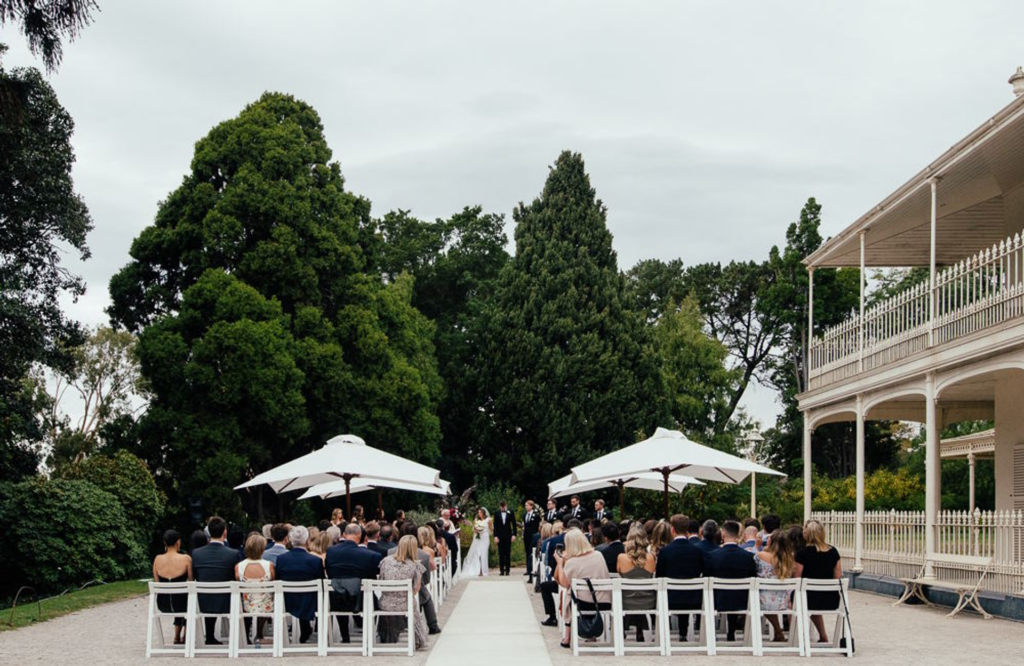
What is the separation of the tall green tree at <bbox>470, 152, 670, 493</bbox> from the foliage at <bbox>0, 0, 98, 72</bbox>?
33.5 metres

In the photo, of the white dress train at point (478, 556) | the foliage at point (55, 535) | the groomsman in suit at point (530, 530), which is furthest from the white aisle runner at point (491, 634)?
the foliage at point (55, 535)

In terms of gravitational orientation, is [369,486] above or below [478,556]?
above

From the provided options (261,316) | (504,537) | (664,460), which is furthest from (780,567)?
(261,316)

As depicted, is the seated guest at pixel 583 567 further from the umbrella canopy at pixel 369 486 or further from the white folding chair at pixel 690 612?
the umbrella canopy at pixel 369 486

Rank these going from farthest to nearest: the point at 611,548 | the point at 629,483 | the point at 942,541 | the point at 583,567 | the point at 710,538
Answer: the point at 629,483
the point at 942,541
the point at 611,548
the point at 710,538
the point at 583,567

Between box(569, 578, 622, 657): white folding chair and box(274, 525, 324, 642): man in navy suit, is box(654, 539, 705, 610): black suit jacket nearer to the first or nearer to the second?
box(569, 578, 622, 657): white folding chair

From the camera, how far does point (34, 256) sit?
28938 mm

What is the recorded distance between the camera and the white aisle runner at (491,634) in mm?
12633

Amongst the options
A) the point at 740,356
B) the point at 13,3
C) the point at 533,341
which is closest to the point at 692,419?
the point at 740,356

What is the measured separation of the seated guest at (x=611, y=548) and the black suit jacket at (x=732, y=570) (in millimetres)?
1724

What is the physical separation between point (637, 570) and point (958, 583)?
7697 mm

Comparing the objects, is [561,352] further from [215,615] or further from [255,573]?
[215,615]

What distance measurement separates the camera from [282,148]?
36.0m

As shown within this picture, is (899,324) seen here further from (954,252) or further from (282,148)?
(282,148)
